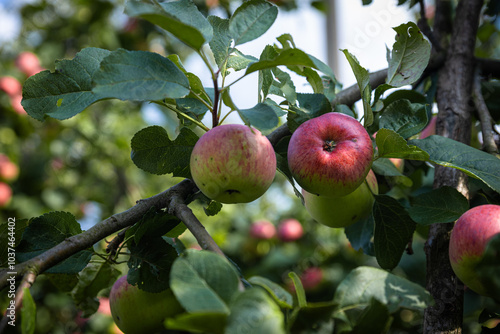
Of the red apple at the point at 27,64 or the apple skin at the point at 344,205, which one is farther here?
the red apple at the point at 27,64

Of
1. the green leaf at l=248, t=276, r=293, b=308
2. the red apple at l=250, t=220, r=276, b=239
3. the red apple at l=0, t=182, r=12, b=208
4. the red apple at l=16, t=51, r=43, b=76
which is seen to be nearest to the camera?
the green leaf at l=248, t=276, r=293, b=308

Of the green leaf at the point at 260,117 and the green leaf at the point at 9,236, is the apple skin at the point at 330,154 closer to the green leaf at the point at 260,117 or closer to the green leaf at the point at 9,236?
the green leaf at the point at 260,117

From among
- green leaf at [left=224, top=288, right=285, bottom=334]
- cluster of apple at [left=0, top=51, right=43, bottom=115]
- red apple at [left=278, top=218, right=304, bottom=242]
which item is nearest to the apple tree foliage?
green leaf at [left=224, top=288, right=285, bottom=334]

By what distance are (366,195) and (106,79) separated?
1.37ft

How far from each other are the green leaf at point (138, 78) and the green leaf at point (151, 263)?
0.20 metres

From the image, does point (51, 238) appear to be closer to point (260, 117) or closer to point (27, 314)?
point (27, 314)

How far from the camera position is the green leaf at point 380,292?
45cm

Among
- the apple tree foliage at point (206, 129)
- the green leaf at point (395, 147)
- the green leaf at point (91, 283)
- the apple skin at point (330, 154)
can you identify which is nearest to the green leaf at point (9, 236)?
the apple tree foliage at point (206, 129)

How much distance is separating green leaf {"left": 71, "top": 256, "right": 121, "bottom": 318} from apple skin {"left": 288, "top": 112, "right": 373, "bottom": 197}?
1.15 feet

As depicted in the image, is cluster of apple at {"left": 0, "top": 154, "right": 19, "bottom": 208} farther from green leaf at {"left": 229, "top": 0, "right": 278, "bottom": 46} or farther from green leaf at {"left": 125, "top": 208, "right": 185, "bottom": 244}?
green leaf at {"left": 229, "top": 0, "right": 278, "bottom": 46}

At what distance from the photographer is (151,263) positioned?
54 centimetres

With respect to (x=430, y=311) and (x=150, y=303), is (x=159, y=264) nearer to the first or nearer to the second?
(x=150, y=303)

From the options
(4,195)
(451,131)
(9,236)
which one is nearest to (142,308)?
(9,236)

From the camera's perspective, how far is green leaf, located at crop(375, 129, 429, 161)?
52cm
